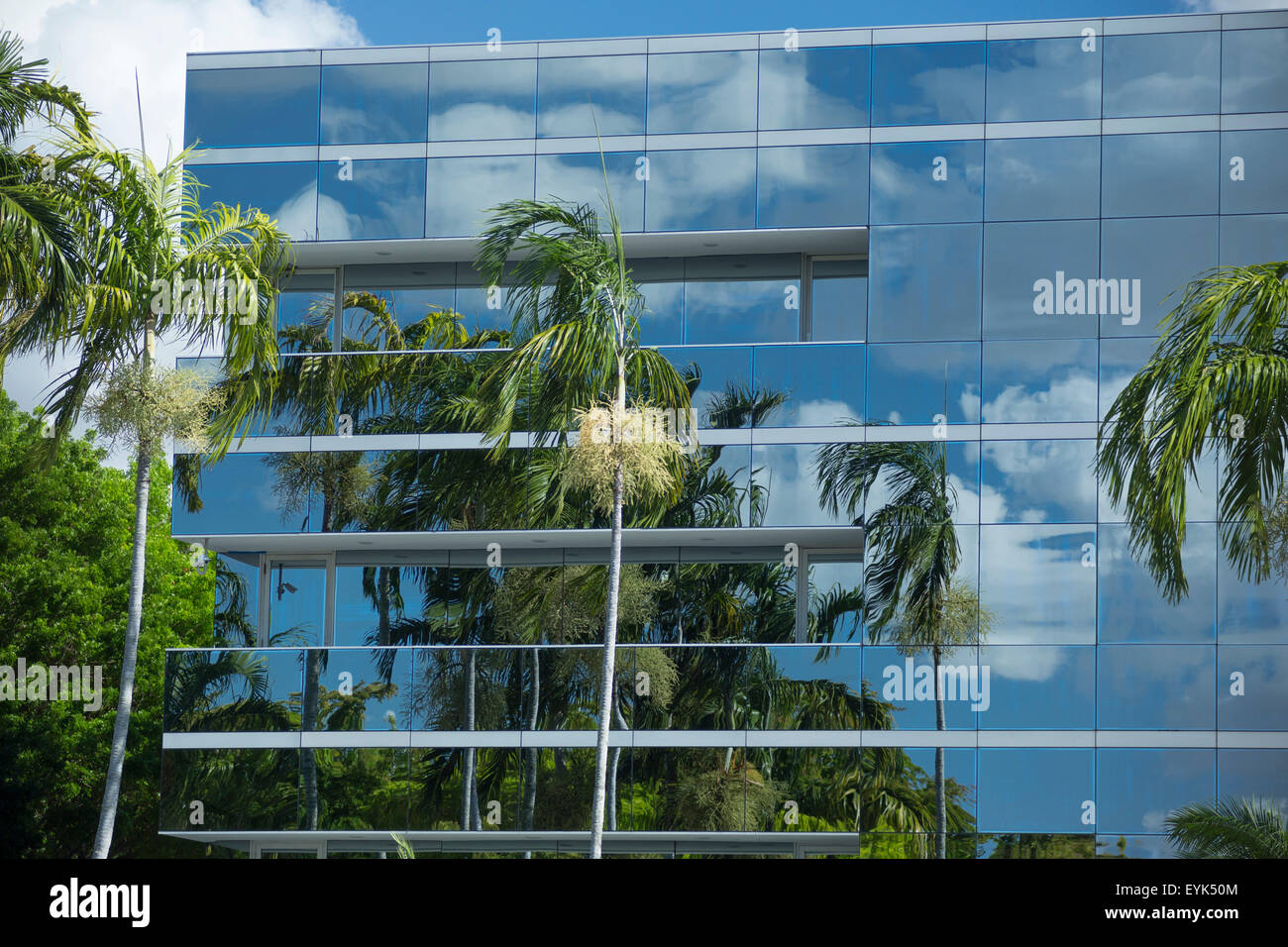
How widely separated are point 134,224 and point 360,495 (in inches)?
206

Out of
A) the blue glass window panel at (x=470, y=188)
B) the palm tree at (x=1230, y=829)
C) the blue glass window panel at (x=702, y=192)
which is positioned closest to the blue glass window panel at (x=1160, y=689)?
the palm tree at (x=1230, y=829)

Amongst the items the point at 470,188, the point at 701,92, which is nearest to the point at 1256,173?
the point at 701,92

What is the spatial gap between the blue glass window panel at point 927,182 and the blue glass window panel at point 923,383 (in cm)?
196

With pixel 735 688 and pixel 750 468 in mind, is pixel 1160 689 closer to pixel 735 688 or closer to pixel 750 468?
pixel 735 688

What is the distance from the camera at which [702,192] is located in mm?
24469

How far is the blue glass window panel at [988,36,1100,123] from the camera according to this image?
2350 centimetres

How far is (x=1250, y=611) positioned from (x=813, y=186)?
853cm

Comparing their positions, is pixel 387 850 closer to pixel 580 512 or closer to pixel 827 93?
pixel 580 512

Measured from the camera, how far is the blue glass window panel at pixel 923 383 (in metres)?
23.1

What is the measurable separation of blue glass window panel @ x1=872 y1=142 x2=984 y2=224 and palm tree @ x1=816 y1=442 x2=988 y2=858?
3.38 meters

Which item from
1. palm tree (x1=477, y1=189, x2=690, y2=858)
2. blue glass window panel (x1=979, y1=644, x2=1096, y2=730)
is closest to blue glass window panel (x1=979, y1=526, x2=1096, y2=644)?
blue glass window panel (x1=979, y1=644, x2=1096, y2=730)

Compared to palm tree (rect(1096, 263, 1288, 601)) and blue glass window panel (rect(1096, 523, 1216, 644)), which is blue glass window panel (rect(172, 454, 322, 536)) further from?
palm tree (rect(1096, 263, 1288, 601))
